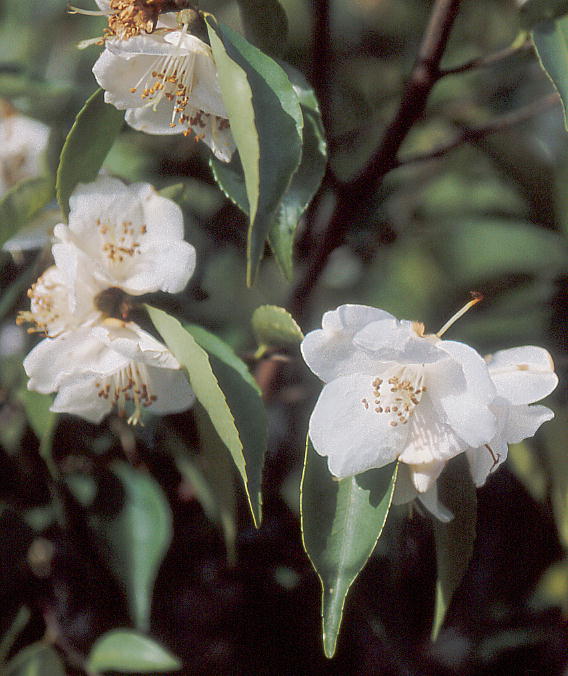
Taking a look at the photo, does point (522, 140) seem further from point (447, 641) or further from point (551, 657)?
point (447, 641)

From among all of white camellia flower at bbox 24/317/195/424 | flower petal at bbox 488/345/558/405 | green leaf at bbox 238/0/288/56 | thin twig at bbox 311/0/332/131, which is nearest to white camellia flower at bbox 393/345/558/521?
flower petal at bbox 488/345/558/405

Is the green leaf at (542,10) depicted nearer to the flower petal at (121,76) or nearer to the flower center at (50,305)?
the flower petal at (121,76)

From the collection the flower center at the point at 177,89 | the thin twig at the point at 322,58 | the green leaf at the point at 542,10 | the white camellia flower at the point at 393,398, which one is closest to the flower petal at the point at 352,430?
the white camellia flower at the point at 393,398

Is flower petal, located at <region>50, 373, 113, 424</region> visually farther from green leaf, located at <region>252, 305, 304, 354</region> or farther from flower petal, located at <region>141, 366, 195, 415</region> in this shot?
green leaf, located at <region>252, 305, 304, 354</region>

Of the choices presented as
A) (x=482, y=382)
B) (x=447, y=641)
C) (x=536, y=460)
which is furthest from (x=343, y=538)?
(x=447, y=641)

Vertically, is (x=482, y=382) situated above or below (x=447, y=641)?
above

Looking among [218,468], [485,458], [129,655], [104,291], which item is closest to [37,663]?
[129,655]
